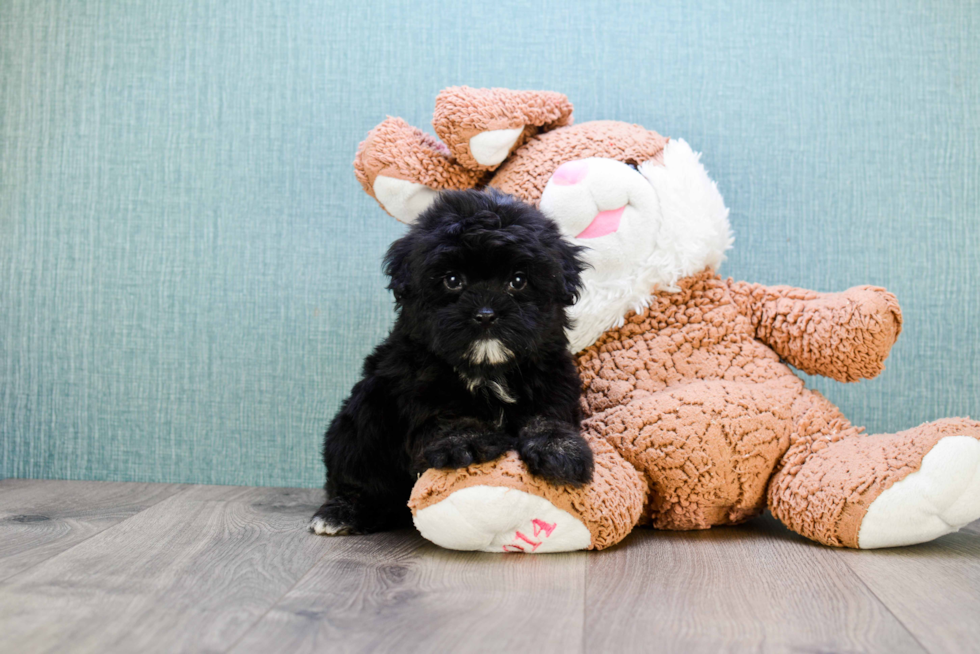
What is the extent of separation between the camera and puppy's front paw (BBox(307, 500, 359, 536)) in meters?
1.34

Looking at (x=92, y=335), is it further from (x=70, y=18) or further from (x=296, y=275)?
(x=70, y=18)

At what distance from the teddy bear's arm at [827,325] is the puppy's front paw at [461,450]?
2.15 ft

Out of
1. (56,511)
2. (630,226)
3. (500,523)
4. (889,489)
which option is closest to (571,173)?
(630,226)

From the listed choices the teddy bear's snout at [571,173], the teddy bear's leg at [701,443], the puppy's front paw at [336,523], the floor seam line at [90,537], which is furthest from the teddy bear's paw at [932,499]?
the floor seam line at [90,537]

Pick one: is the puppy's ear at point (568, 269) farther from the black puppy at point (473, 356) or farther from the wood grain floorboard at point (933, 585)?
the wood grain floorboard at point (933, 585)

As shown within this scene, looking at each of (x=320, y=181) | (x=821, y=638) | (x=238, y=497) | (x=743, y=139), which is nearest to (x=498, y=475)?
(x=821, y=638)

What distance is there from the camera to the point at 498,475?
110 centimetres

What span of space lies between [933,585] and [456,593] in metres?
0.69

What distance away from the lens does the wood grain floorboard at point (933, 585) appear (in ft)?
2.90

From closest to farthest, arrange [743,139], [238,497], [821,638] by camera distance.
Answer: [821,638]
[238,497]
[743,139]

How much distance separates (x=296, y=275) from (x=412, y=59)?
0.62 meters

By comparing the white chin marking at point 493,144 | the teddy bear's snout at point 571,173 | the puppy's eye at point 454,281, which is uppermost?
the white chin marking at point 493,144

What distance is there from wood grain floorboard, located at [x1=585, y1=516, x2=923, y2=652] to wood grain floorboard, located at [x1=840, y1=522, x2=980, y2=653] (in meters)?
0.02

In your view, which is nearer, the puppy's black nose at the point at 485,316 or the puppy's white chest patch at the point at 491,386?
the puppy's black nose at the point at 485,316
